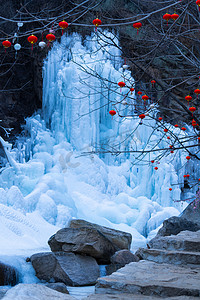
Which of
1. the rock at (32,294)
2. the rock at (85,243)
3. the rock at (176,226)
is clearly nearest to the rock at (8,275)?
the rock at (85,243)

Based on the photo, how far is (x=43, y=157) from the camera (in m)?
9.74

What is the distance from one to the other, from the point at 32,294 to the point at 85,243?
387 cm

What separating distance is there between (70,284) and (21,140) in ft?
22.6

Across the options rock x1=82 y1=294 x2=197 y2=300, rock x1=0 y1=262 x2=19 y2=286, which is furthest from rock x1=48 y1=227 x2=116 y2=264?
rock x1=82 y1=294 x2=197 y2=300

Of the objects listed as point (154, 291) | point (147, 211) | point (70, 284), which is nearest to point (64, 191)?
point (147, 211)

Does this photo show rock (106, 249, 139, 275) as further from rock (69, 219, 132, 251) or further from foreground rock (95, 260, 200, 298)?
foreground rock (95, 260, 200, 298)

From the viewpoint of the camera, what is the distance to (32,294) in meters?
1.41

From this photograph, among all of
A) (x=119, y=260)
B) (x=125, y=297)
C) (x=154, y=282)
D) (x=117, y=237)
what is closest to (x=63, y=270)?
(x=119, y=260)

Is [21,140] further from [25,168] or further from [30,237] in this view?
[30,237]

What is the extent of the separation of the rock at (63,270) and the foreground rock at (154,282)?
9.31 feet

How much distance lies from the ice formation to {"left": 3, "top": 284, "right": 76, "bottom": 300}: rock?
17.6 feet

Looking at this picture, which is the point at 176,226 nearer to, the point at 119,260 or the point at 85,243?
the point at 119,260

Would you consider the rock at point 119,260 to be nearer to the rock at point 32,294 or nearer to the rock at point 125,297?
the rock at point 125,297

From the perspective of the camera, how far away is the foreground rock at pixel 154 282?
160cm
